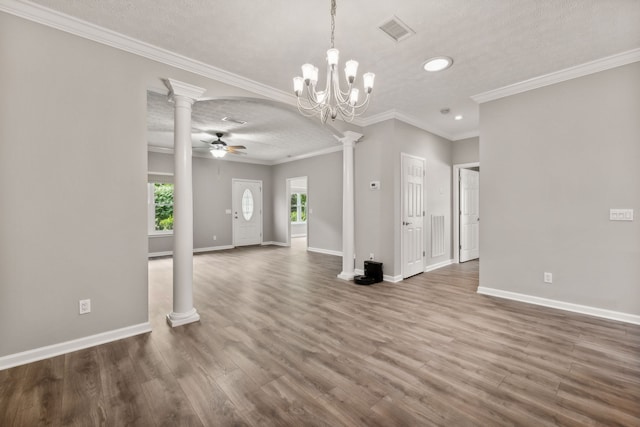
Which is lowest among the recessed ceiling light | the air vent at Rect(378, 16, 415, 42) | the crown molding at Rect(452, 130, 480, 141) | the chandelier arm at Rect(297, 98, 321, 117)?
the chandelier arm at Rect(297, 98, 321, 117)

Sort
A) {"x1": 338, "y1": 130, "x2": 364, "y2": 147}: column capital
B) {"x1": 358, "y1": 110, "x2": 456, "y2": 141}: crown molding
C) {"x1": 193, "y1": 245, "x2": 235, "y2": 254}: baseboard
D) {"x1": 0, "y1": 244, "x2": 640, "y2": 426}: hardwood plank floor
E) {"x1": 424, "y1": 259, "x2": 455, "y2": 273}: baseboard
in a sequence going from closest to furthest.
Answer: {"x1": 0, "y1": 244, "x2": 640, "y2": 426}: hardwood plank floor → {"x1": 358, "y1": 110, "x2": 456, "y2": 141}: crown molding → {"x1": 338, "y1": 130, "x2": 364, "y2": 147}: column capital → {"x1": 424, "y1": 259, "x2": 455, "y2": 273}: baseboard → {"x1": 193, "y1": 245, "x2": 235, "y2": 254}: baseboard

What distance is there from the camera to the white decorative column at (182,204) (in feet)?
9.96

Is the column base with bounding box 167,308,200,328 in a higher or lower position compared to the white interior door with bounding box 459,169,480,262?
lower

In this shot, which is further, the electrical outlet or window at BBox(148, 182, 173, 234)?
window at BBox(148, 182, 173, 234)

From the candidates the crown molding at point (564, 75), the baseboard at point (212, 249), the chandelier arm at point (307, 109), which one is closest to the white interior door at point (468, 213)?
the crown molding at point (564, 75)

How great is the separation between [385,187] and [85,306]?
165 inches

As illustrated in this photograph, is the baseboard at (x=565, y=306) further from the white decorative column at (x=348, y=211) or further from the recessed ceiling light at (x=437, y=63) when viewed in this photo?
the recessed ceiling light at (x=437, y=63)

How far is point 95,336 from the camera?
2551 mm

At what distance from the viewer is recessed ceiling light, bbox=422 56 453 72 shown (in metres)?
3.04

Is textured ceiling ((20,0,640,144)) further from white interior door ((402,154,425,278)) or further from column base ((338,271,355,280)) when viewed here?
column base ((338,271,355,280))

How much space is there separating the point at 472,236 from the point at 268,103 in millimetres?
5597

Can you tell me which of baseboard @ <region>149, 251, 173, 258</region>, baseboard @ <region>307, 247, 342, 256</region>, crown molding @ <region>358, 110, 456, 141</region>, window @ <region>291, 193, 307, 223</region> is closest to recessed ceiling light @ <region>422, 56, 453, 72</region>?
crown molding @ <region>358, 110, 456, 141</region>

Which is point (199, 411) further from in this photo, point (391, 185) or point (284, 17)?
point (391, 185)

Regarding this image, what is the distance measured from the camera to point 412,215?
5.08 meters
